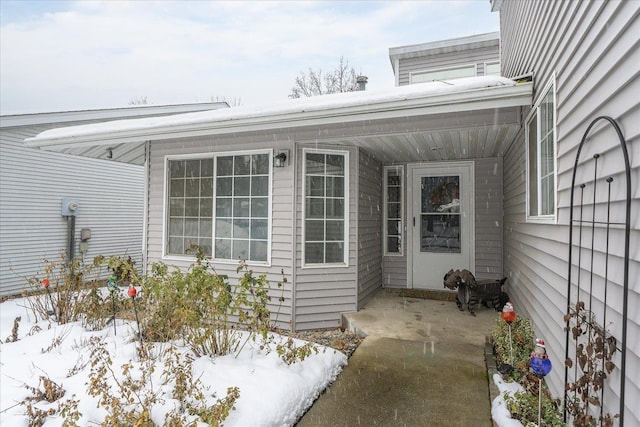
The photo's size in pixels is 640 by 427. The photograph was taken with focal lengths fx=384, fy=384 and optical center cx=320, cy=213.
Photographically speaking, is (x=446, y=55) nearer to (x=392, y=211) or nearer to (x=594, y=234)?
(x=392, y=211)

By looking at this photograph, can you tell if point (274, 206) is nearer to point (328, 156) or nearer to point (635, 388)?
point (328, 156)

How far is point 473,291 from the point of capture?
499cm

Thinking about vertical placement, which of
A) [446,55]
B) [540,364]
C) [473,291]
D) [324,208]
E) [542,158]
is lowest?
[473,291]

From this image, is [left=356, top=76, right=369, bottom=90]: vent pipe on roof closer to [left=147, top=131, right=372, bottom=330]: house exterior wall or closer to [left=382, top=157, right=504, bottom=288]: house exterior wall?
[left=382, top=157, right=504, bottom=288]: house exterior wall

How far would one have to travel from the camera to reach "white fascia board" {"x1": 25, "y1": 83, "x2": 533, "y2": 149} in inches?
140

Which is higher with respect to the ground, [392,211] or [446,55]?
[446,55]

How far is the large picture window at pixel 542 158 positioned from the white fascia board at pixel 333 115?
1.11ft

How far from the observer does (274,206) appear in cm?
509

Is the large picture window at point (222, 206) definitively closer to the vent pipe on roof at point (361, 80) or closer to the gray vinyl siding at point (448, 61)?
the vent pipe on roof at point (361, 80)

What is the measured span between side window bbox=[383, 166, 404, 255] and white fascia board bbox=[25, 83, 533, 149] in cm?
256

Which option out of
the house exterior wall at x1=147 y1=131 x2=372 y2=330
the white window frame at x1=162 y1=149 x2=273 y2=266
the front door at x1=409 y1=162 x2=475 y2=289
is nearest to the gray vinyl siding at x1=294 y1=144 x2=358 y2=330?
the house exterior wall at x1=147 y1=131 x2=372 y2=330

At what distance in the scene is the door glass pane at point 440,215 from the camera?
623 centimetres

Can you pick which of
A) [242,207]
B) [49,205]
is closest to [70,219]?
[49,205]

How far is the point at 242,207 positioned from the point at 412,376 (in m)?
3.13
